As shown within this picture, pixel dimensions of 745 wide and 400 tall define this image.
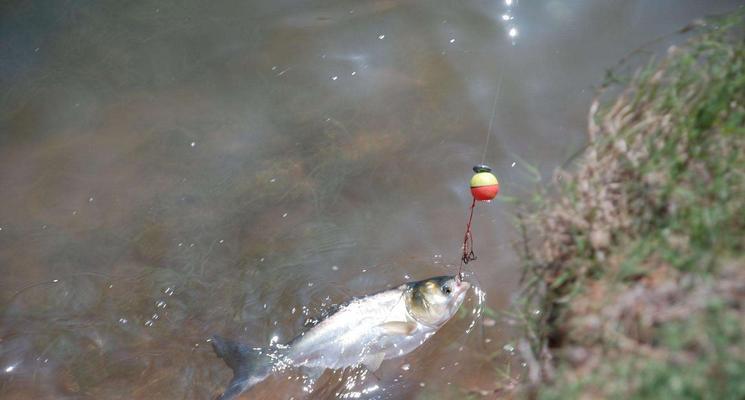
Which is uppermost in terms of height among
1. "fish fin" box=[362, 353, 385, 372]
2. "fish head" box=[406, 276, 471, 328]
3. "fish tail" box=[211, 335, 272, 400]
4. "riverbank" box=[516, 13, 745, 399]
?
"riverbank" box=[516, 13, 745, 399]

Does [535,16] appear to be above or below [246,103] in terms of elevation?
above

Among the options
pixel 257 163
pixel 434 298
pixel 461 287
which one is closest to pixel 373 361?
pixel 434 298

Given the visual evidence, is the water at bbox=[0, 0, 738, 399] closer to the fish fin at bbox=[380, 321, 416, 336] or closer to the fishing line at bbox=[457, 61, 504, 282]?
the fishing line at bbox=[457, 61, 504, 282]

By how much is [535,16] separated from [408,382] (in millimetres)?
3911

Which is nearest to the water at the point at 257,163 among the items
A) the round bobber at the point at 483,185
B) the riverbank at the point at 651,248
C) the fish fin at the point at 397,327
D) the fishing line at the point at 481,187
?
the fishing line at the point at 481,187

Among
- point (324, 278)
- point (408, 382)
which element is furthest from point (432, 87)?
point (408, 382)

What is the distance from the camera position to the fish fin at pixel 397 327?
4332 mm

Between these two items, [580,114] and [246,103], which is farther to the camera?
[246,103]

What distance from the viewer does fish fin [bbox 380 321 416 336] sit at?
14.2ft

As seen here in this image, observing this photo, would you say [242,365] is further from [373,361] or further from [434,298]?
[434,298]

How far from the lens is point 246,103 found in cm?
592

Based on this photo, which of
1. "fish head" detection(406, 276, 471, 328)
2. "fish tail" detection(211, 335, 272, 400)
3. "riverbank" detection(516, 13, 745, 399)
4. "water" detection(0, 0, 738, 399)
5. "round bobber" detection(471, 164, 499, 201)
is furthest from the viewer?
"water" detection(0, 0, 738, 399)

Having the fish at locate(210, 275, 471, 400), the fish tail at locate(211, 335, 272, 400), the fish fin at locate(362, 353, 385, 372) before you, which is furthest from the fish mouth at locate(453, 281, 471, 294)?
the fish tail at locate(211, 335, 272, 400)

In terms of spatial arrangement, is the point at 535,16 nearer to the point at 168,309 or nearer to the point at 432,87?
the point at 432,87
